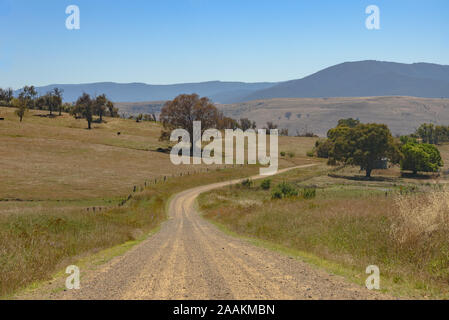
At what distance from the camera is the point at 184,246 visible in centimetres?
1872

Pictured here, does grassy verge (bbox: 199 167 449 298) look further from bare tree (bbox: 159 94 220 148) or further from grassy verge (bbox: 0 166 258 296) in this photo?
bare tree (bbox: 159 94 220 148)

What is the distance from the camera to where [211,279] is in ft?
35.7

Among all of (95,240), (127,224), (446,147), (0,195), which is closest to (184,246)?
(95,240)

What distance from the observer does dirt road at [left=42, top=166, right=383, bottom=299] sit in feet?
30.5

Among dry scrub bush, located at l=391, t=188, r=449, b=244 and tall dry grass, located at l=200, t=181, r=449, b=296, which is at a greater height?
dry scrub bush, located at l=391, t=188, r=449, b=244

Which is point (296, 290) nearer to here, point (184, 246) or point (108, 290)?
point (108, 290)

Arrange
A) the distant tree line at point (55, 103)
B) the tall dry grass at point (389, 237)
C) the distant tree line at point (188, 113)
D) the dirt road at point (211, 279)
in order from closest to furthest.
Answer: the dirt road at point (211, 279) < the tall dry grass at point (389, 237) < the distant tree line at point (188, 113) < the distant tree line at point (55, 103)

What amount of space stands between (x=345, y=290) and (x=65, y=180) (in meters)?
62.8

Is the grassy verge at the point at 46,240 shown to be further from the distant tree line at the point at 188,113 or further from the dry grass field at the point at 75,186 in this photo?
the distant tree line at the point at 188,113

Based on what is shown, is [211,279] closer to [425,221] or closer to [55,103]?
[425,221]

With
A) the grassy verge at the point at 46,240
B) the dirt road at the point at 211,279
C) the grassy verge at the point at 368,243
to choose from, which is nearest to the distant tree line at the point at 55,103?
the grassy verge at the point at 46,240

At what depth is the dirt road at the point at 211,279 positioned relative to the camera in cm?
930

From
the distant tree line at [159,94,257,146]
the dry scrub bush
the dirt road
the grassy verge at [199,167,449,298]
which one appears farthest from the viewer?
the distant tree line at [159,94,257,146]

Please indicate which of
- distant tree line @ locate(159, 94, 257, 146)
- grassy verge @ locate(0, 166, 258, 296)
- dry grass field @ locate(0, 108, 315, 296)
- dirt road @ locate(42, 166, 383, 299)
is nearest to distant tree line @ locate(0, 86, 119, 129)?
dry grass field @ locate(0, 108, 315, 296)
